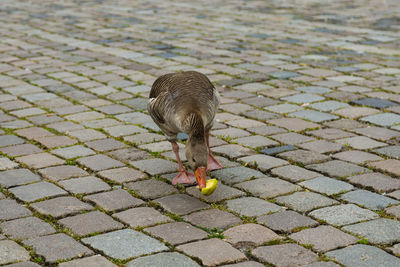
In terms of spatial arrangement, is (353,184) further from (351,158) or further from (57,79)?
(57,79)

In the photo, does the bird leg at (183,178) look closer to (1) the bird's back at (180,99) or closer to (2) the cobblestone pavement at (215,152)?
(2) the cobblestone pavement at (215,152)

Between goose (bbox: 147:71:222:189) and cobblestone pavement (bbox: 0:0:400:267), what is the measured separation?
1.14 feet

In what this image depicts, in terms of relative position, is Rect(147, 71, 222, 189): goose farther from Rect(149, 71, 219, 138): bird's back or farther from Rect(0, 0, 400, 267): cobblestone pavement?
Rect(0, 0, 400, 267): cobblestone pavement

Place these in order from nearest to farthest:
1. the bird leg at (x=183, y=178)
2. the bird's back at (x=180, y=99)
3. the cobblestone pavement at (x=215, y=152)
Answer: the cobblestone pavement at (x=215, y=152) → the bird's back at (x=180, y=99) → the bird leg at (x=183, y=178)

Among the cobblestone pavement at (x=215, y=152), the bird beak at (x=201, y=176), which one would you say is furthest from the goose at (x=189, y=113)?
the cobblestone pavement at (x=215, y=152)

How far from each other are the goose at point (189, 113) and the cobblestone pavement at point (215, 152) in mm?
347

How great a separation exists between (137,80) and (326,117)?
3.02 metres

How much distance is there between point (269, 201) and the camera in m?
5.06

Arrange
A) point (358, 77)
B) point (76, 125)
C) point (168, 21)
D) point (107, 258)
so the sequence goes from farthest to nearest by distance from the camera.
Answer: point (168, 21)
point (358, 77)
point (76, 125)
point (107, 258)

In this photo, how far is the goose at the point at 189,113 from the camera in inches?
192

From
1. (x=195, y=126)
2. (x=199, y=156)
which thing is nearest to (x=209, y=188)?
(x=199, y=156)

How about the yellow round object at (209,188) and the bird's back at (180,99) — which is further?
the bird's back at (180,99)

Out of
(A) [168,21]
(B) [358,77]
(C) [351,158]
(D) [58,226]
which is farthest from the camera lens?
(A) [168,21]

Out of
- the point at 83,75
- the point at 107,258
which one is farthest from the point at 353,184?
the point at 83,75
